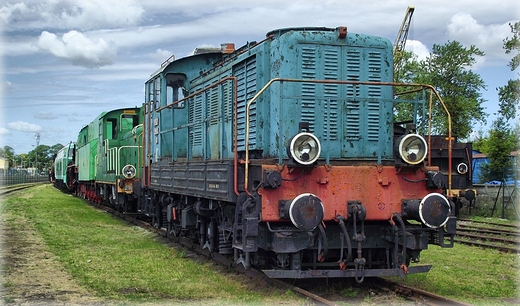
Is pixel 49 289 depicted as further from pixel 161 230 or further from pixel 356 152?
pixel 161 230

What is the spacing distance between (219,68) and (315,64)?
251 centimetres

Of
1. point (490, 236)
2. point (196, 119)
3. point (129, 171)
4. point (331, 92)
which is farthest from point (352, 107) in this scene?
point (129, 171)

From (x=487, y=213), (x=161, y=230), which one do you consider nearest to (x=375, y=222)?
(x=161, y=230)

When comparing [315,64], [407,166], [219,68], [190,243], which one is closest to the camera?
[407,166]

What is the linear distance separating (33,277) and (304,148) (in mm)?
4297

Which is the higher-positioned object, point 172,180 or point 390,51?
point 390,51

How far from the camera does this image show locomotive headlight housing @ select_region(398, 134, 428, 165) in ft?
21.8

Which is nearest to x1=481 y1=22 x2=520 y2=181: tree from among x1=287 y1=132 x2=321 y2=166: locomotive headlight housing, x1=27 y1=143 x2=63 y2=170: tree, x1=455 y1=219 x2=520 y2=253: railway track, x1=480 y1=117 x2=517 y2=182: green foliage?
x1=480 y1=117 x2=517 y2=182: green foliage

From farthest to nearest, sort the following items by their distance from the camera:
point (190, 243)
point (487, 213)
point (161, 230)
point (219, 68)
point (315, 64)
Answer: point (487, 213)
point (161, 230)
point (190, 243)
point (219, 68)
point (315, 64)

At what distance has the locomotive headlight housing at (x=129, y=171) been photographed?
16.6 m

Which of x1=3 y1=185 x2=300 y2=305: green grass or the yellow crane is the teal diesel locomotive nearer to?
x1=3 y1=185 x2=300 y2=305: green grass

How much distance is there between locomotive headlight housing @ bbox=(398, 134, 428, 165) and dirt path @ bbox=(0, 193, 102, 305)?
3.99 m

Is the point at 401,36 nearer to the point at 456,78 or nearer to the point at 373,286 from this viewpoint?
the point at 456,78

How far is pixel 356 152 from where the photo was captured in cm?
730
